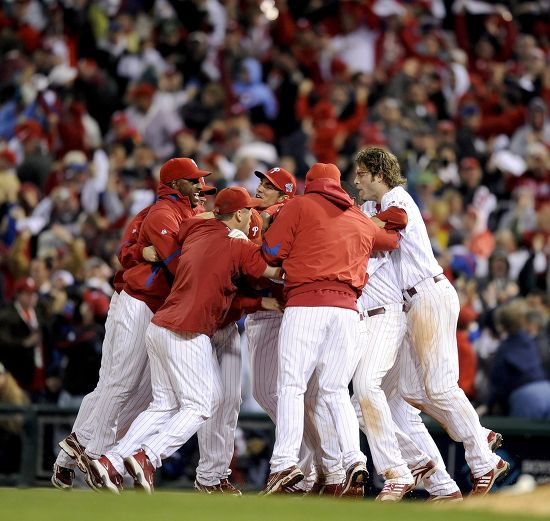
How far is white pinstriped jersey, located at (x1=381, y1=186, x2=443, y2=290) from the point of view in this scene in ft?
33.1

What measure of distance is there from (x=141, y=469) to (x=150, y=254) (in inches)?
63.4

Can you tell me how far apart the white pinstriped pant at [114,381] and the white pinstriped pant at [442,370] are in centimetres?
193

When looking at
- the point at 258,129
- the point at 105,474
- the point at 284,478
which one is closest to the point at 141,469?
the point at 105,474

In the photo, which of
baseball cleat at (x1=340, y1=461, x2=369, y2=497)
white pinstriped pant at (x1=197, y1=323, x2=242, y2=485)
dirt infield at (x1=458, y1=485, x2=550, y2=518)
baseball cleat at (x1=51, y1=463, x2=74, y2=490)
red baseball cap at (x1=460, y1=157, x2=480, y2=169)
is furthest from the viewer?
red baseball cap at (x1=460, y1=157, x2=480, y2=169)

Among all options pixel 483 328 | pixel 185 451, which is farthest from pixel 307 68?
pixel 185 451

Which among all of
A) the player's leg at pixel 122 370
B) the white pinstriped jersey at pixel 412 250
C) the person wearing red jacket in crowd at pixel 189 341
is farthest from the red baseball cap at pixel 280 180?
the player's leg at pixel 122 370

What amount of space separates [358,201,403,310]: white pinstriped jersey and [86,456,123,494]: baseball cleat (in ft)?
6.93

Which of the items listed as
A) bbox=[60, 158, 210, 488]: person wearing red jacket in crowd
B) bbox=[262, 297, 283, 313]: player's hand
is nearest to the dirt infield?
bbox=[262, 297, 283, 313]: player's hand

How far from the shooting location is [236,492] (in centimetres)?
1024

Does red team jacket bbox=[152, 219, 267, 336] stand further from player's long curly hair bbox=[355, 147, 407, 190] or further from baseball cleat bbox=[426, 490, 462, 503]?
baseball cleat bbox=[426, 490, 462, 503]

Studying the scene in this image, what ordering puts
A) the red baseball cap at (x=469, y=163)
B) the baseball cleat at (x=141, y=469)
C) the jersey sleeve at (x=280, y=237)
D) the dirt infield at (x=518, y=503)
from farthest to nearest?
the red baseball cap at (x=469, y=163) → the jersey sleeve at (x=280, y=237) → the baseball cleat at (x=141, y=469) → the dirt infield at (x=518, y=503)

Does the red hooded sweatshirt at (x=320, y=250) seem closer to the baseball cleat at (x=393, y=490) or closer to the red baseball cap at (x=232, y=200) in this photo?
the red baseball cap at (x=232, y=200)

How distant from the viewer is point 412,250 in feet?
33.2

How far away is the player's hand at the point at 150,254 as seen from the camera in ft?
33.2
